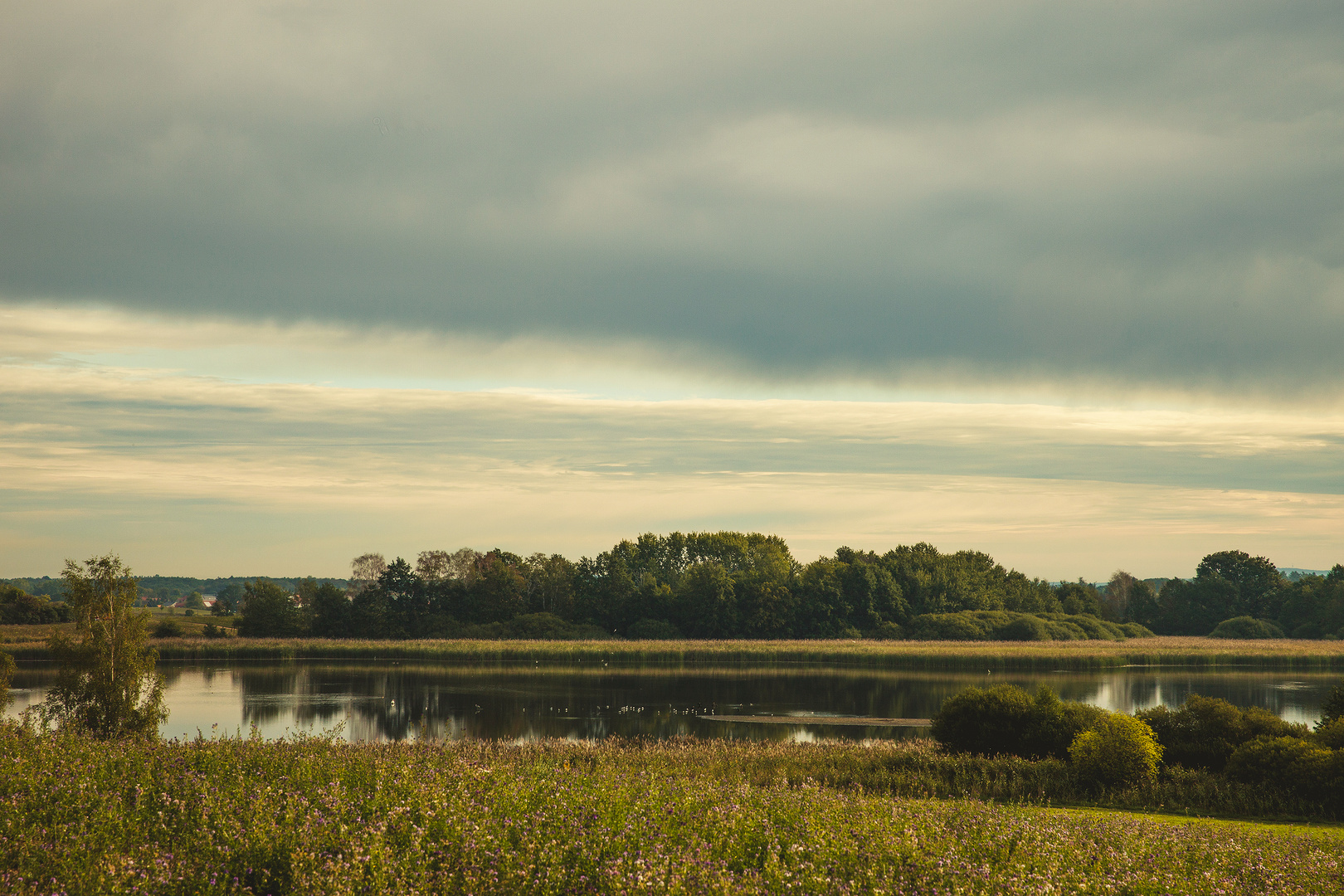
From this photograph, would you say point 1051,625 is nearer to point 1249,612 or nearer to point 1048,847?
point 1249,612

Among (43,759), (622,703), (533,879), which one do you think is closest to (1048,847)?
(533,879)

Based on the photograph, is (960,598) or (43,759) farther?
(960,598)

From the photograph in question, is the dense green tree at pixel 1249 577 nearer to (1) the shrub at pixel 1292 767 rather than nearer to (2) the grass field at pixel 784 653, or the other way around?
(2) the grass field at pixel 784 653

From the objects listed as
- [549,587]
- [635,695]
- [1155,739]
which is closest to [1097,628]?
[549,587]

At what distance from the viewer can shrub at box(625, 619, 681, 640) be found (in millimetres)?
98625

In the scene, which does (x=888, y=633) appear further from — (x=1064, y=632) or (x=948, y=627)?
(x=1064, y=632)

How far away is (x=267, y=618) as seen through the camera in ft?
297

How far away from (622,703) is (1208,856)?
36142mm

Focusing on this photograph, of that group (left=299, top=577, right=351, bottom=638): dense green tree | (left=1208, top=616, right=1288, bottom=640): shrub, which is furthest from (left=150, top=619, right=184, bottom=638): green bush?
(left=1208, top=616, right=1288, bottom=640): shrub

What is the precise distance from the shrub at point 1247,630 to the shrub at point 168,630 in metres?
115

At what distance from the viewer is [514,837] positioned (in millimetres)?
9375

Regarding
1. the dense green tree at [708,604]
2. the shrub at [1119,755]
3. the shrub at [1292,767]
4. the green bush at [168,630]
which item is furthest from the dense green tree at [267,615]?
the shrub at [1292,767]

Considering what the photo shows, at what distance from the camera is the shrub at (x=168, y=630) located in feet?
269

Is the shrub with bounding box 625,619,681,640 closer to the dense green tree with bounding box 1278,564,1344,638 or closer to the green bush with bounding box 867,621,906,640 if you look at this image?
the green bush with bounding box 867,621,906,640
